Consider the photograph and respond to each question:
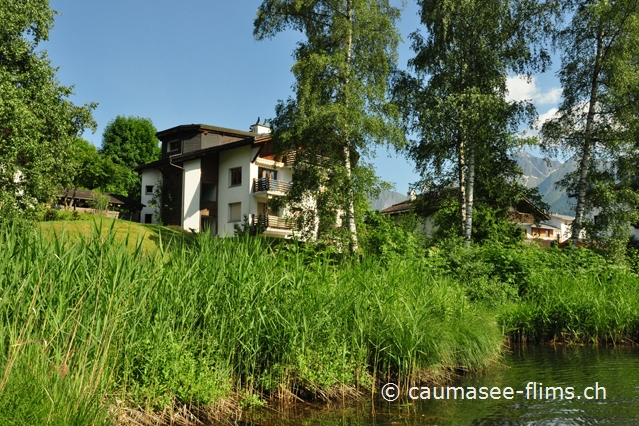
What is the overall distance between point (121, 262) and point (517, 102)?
21.5 metres

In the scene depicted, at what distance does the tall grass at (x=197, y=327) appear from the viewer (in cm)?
439

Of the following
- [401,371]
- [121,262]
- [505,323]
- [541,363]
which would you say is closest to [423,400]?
[401,371]

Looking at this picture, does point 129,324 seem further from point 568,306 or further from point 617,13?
point 617,13

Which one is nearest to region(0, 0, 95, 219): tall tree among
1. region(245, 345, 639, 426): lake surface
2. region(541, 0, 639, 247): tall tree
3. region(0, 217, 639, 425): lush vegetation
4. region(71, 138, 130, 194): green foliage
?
region(0, 217, 639, 425): lush vegetation

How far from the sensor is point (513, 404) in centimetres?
755

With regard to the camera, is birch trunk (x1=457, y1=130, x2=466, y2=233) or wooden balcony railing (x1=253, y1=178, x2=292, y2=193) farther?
wooden balcony railing (x1=253, y1=178, x2=292, y2=193)

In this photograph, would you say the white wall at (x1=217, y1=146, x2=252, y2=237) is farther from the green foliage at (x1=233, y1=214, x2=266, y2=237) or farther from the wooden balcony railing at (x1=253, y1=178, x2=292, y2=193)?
the green foliage at (x1=233, y1=214, x2=266, y2=237)

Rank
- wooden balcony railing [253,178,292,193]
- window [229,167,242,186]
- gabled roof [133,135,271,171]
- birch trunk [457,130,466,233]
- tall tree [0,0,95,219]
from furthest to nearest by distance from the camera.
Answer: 1. window [229,167,242,186]
2. wooden balcony railing [253,178,292,193]
3. gabled roof [133,135,271,171]
4. birch trunk [457,130,466,233]
5. tall tree [0,0,95,219]

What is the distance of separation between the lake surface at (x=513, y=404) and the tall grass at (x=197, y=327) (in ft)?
1.16

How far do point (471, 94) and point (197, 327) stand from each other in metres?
18.7

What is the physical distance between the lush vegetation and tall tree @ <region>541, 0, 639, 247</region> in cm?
1491

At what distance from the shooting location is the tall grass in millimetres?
4387

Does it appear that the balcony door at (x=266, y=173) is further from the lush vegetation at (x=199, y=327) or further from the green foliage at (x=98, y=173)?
the lush vegetation at (x=199, y=327)

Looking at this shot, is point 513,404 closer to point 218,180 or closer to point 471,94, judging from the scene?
point 471,94
